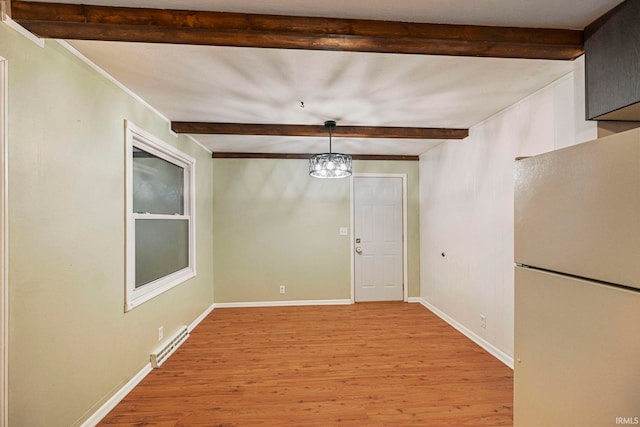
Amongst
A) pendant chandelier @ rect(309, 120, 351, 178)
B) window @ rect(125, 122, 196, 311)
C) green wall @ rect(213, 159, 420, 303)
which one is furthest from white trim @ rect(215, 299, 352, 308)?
pendant chandelier @ rect(309, 120, 351, 178)

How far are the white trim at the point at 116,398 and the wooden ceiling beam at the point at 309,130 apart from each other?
2370 millimetres

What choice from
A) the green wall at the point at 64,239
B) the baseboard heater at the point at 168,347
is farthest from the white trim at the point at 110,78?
the baseboard heater at the point at 168,347

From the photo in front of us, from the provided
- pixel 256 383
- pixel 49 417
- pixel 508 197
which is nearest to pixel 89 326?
pixel 49 417

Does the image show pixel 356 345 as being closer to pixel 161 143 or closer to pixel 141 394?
pixel 141 394

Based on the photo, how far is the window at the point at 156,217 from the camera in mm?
2348

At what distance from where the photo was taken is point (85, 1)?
4.43 feet

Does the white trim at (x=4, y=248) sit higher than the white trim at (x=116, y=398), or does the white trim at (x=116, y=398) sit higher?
the white trim at (x=4, y=248)

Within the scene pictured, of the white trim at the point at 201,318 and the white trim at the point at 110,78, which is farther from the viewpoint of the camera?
the white trim at the point at 201,318

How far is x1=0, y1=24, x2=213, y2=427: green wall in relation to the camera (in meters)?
1.41

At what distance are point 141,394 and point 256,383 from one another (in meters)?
0.90

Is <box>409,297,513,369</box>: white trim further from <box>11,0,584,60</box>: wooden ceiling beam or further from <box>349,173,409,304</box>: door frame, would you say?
<box>11,0,584,60</box>: wooden ceiling beam

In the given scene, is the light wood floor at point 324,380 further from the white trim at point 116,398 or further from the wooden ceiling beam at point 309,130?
the wooden ceiling beam at point 309,130

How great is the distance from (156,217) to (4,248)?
150 centimetres

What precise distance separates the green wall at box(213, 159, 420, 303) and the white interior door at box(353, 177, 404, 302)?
21 cm
